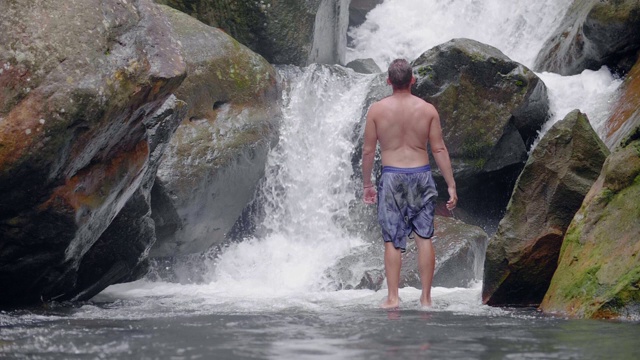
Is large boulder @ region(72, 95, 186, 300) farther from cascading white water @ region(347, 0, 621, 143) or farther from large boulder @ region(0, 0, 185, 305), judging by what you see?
cascading white water @ region(347, 0, 621, 143)

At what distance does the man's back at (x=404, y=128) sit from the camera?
6.71 m

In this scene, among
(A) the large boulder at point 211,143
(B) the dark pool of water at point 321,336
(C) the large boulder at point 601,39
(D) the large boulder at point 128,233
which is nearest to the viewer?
(B) the dark pool of water at point 321,336

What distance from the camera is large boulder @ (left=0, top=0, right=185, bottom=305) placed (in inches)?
219

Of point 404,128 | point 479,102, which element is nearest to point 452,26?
point 479,102

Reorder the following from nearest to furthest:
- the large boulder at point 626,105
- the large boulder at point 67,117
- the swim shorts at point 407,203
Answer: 1. the large boulder at point 67,117
2. the swim shorts at point 407,203
3. the large boulder at point 626,105

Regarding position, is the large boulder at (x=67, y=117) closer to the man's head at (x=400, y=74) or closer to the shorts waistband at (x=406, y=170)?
the man's head at (x=400, y=74)

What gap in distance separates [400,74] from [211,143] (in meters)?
4.10

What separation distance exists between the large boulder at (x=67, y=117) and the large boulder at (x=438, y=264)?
3615 millimetres

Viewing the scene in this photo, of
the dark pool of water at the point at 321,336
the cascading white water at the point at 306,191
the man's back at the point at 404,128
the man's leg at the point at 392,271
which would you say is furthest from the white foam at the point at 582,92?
the dark pool of water at the point at 321,336

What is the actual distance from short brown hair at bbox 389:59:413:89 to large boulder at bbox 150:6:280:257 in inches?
150

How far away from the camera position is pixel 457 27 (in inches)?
756

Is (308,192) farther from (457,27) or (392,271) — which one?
(457,27)

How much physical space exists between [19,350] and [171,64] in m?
2.95

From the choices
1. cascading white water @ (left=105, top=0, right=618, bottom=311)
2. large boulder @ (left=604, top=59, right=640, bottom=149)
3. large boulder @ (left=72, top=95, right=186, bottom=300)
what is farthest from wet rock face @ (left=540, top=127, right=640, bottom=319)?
large boulder @ (left=604, top=59, right=640, bottom=149)
